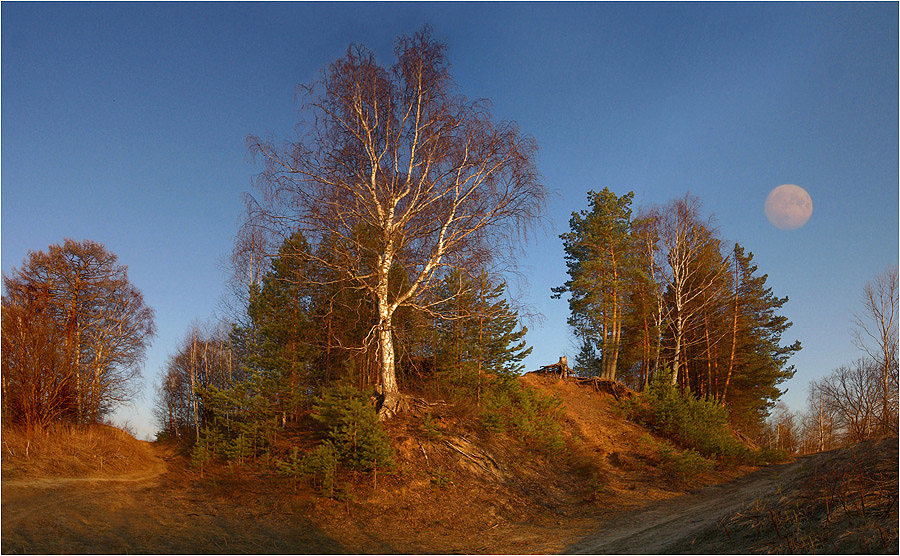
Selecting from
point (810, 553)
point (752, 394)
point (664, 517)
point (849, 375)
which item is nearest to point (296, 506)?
point (664, 517)

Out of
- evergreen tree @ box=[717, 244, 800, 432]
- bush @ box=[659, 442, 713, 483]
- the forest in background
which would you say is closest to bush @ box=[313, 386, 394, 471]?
the forest in background

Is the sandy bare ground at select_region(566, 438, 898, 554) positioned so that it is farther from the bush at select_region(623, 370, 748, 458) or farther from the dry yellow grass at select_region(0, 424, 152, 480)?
the dry yellow grass at select_region(0, 424, 152, 480)

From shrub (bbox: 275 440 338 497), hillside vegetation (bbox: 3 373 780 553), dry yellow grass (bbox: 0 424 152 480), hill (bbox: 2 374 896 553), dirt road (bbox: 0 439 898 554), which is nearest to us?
dirt road (bbox: 0 439 898 554)

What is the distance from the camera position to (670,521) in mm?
10891

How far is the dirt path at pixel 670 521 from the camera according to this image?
901 centimetres

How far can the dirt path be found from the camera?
901cm

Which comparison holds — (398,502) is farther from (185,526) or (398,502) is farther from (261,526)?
(185,526)

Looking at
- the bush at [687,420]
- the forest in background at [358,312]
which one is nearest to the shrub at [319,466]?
the forest in background at [358,312]

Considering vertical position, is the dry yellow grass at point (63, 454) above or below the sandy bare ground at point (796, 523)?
above

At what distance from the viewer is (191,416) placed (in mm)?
28844

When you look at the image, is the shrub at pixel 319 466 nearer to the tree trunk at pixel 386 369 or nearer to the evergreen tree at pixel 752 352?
the tree trunk at pixel 386 369

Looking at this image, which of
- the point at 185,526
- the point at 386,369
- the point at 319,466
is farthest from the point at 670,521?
the point at 185,526

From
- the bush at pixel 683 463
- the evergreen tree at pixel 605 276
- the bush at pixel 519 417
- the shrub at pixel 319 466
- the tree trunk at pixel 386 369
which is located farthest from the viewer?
the evergreen tree at pixel 605 276

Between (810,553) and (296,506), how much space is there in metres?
9.16
